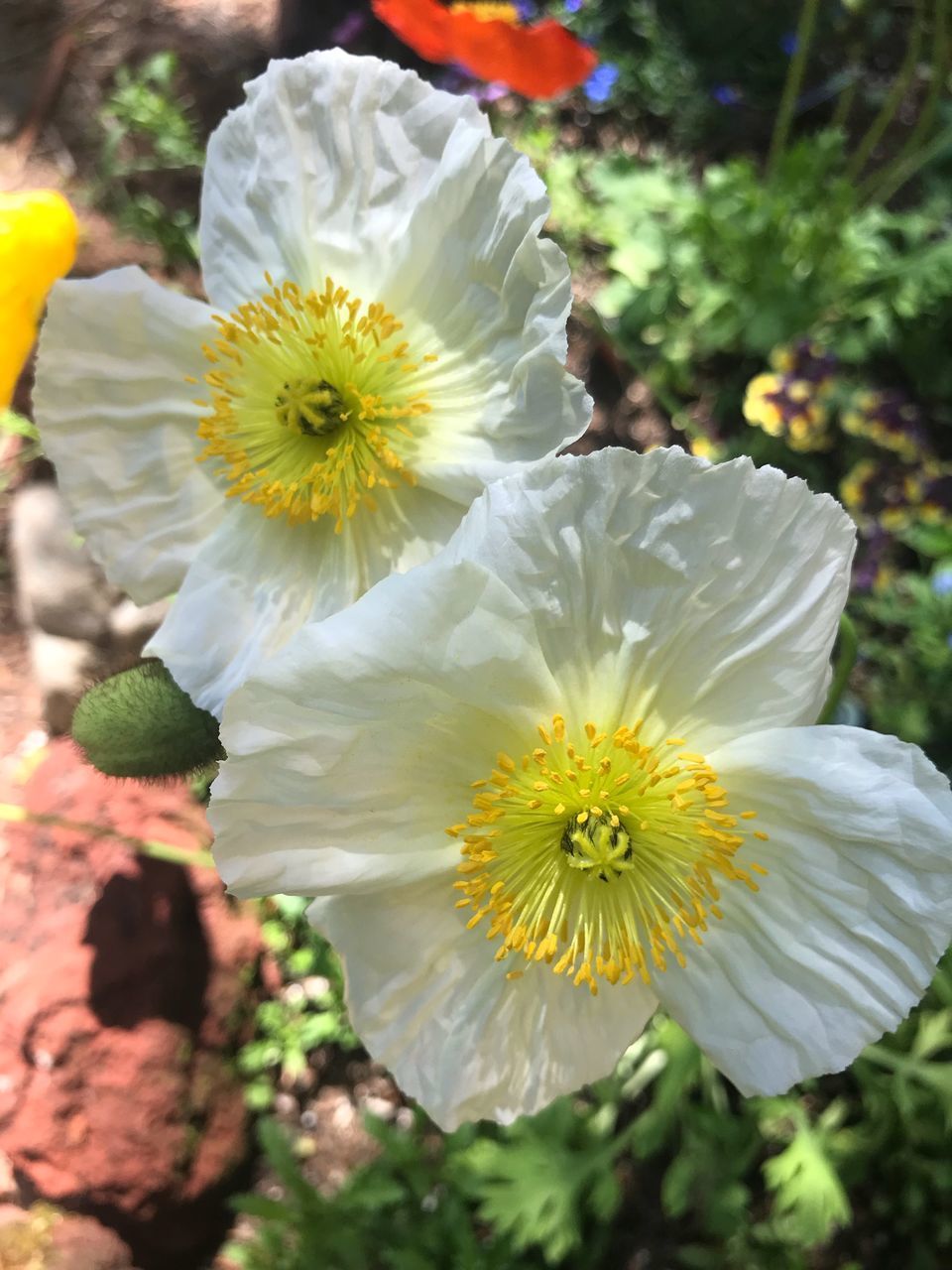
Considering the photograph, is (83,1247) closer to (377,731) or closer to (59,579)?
(59,579)

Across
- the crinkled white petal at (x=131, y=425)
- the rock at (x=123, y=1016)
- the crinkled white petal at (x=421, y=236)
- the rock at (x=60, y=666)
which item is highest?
the crinkled white petal at (x=421, y=236)

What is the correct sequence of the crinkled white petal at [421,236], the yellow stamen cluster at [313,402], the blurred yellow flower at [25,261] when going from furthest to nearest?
1. the blurred yellow flower at [25,261]
2. the yellow stamen cluster at [313,402]
3. the crinkled white petal at [421,236]

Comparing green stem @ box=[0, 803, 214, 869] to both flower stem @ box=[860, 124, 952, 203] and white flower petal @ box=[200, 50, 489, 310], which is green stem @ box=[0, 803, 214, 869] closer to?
white flower petal @ box=[200, 50, 489, 310]

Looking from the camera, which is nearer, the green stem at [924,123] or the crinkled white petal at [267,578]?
the crinkled white petal at [267,578]

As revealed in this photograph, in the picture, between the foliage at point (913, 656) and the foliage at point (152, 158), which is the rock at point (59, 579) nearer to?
the foliage at point (152, 158)

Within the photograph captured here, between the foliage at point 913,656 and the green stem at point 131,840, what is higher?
the foliage at point 913,656

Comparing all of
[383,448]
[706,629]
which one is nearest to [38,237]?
[383,448]


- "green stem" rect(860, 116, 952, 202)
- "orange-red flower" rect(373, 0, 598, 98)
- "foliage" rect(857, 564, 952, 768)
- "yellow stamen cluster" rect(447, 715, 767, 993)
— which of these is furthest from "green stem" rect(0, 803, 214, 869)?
"green stem" rect(860, 116, 952, 202)

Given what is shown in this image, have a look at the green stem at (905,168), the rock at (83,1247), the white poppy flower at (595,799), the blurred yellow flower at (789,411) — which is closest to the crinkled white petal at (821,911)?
the white poppy flower at (595,799)
